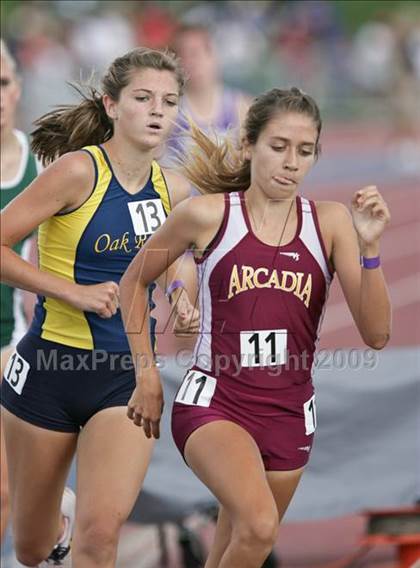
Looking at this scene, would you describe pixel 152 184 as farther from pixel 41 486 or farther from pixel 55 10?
pixel 55 10

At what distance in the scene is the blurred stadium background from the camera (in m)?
6.67

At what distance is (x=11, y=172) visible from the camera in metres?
5.93

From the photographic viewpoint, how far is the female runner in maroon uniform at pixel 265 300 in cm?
436

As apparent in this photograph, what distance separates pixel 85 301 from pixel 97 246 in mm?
279

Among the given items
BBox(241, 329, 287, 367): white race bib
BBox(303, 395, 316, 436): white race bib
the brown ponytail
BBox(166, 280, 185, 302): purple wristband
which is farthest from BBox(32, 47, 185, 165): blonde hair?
BBox(303, 395, 316, 436): white race bib

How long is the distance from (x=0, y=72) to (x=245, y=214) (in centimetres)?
194

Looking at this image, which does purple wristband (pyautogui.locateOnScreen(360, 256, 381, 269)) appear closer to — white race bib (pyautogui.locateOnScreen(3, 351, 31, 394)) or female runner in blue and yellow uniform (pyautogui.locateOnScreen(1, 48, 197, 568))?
female runner in blue and yellow uniform (pyautogui.locateOnScreen(1, 48, 197, 568))

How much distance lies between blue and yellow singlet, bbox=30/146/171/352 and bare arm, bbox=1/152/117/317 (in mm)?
65

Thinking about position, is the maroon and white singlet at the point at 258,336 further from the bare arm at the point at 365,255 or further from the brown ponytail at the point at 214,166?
the brown ponytail at the point at 214,166

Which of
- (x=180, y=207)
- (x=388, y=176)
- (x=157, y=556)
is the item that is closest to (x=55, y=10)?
(x=388, y=176)

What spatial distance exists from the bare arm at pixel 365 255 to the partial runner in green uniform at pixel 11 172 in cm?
184

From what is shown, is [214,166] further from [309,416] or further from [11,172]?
[11,172]

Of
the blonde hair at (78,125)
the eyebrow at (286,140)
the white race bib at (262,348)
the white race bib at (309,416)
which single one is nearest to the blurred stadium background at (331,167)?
the blonde hair at (78,125)

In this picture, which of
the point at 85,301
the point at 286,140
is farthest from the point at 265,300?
the point at 85,301
